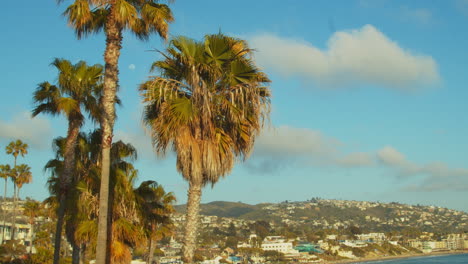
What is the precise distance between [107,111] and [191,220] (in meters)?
3.32

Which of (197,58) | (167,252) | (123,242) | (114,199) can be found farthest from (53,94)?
(167,252)

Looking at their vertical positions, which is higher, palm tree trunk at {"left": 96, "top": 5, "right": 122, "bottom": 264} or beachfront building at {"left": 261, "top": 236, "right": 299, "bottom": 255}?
palm tree trunk at {"left": 96, "top": 5, "right": 122, "bottom": 264}

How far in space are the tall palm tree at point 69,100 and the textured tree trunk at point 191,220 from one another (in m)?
6.98

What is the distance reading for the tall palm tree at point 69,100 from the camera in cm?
1628

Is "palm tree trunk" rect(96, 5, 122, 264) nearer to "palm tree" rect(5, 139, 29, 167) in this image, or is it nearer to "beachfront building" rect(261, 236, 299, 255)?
"palm tree" rect(5, 139, 29, 167)

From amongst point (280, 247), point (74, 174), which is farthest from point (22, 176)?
point (280, 247)

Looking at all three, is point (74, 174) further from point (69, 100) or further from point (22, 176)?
point (22, 176)

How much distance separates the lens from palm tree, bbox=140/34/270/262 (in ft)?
35.8

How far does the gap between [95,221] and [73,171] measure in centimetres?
303

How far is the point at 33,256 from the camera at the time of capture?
104ft

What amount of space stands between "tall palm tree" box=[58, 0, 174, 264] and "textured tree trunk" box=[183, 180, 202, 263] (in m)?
1.96

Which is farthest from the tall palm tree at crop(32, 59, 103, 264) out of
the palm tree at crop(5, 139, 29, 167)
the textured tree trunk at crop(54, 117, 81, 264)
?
the palm tree at crop(5, 139, 29, 167)

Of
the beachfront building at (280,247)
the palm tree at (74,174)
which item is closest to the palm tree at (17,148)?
the palm tree at (74,174)

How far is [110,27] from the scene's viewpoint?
39.4 feet
